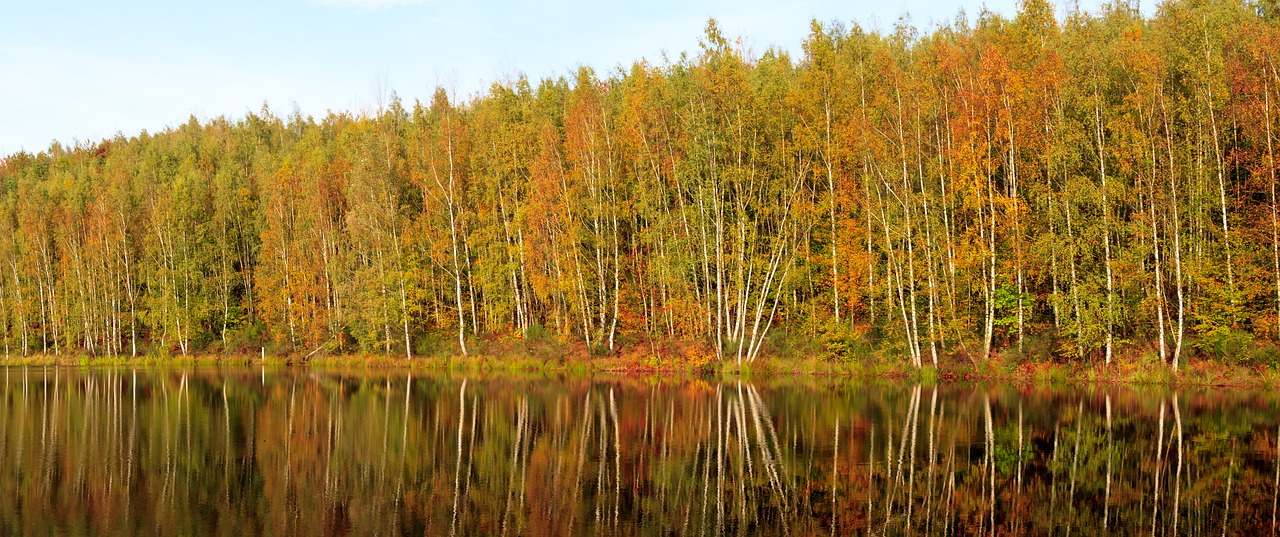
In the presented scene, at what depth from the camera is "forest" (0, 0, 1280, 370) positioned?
31891 mm

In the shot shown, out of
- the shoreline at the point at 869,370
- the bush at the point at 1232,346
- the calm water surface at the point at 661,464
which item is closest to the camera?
the calm water surface at the point at 661,464

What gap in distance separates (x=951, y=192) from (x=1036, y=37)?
7.74 metres

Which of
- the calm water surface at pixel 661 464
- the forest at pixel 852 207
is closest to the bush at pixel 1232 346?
the forest at pixel 852 207

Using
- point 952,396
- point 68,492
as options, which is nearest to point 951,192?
point 952,396

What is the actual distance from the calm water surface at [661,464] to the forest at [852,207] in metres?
5.88

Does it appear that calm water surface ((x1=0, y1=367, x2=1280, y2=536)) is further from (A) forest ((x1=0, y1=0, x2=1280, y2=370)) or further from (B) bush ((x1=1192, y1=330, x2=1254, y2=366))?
(A) forest ((x1=0, y1=0, x2=1280, y2=370))

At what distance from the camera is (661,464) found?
16.3 metres

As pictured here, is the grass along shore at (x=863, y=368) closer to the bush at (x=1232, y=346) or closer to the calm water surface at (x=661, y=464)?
the bush at (x=1232, y=346)

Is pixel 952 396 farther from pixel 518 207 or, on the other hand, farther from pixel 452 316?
pixel 452 316

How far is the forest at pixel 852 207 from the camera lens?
105ft

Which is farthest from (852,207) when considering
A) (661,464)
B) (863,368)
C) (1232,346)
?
(661,464)

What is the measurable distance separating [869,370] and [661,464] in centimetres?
2105

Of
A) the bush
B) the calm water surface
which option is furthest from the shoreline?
the calm water surface

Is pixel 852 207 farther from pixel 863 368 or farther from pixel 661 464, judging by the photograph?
pixel 661 464
